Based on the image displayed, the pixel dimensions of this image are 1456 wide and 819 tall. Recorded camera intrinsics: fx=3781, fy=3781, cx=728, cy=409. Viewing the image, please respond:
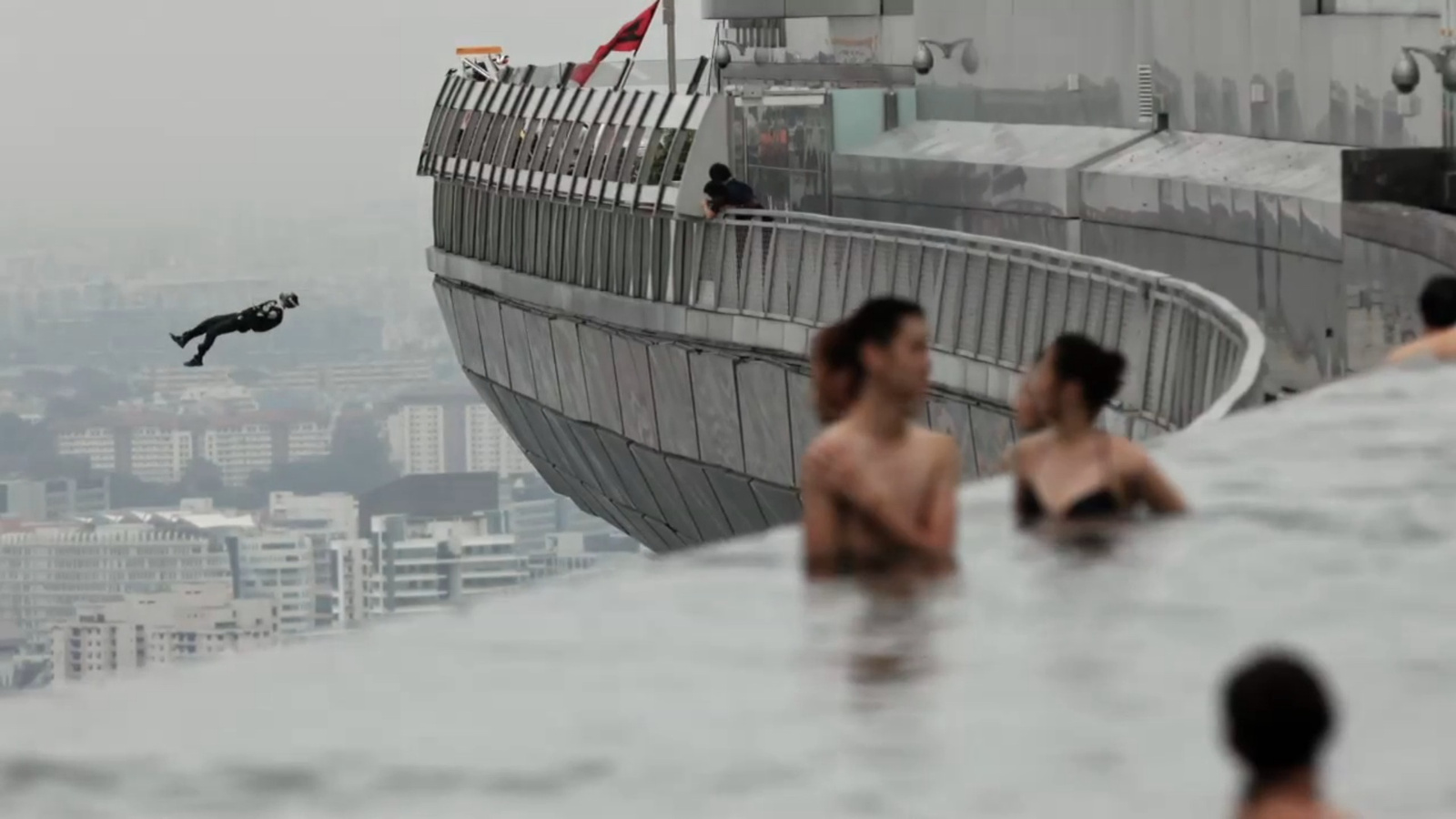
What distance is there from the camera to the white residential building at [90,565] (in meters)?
105

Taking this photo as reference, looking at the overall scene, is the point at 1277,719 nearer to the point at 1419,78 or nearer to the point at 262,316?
the point at 1419,78

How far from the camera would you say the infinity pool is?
8039 mm

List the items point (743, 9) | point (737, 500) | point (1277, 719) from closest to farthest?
point (1277, 719) → point (737, 500) → point (743, 9)

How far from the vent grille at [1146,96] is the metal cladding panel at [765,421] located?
5.01 m

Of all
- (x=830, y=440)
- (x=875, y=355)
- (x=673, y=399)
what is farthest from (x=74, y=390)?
(x=875, y=355)

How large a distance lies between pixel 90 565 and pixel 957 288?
8972 cm

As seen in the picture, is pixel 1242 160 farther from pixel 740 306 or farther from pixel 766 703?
pixel 766 703

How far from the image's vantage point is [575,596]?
11078mm

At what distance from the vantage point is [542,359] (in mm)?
46719

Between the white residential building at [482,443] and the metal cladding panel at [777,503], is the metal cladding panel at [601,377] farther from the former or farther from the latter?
the white residential building at [482,443]

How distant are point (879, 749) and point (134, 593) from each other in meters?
90.4

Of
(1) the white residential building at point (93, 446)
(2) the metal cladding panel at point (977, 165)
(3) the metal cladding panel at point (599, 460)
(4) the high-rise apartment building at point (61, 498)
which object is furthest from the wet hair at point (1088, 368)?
(1) the white residential building at point (93, 446)

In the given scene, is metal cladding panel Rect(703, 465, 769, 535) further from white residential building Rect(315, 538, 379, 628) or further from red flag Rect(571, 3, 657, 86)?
white residential building Rect(315, 538, 379, 628)

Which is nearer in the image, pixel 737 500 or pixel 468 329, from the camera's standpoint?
pixel 737 500
